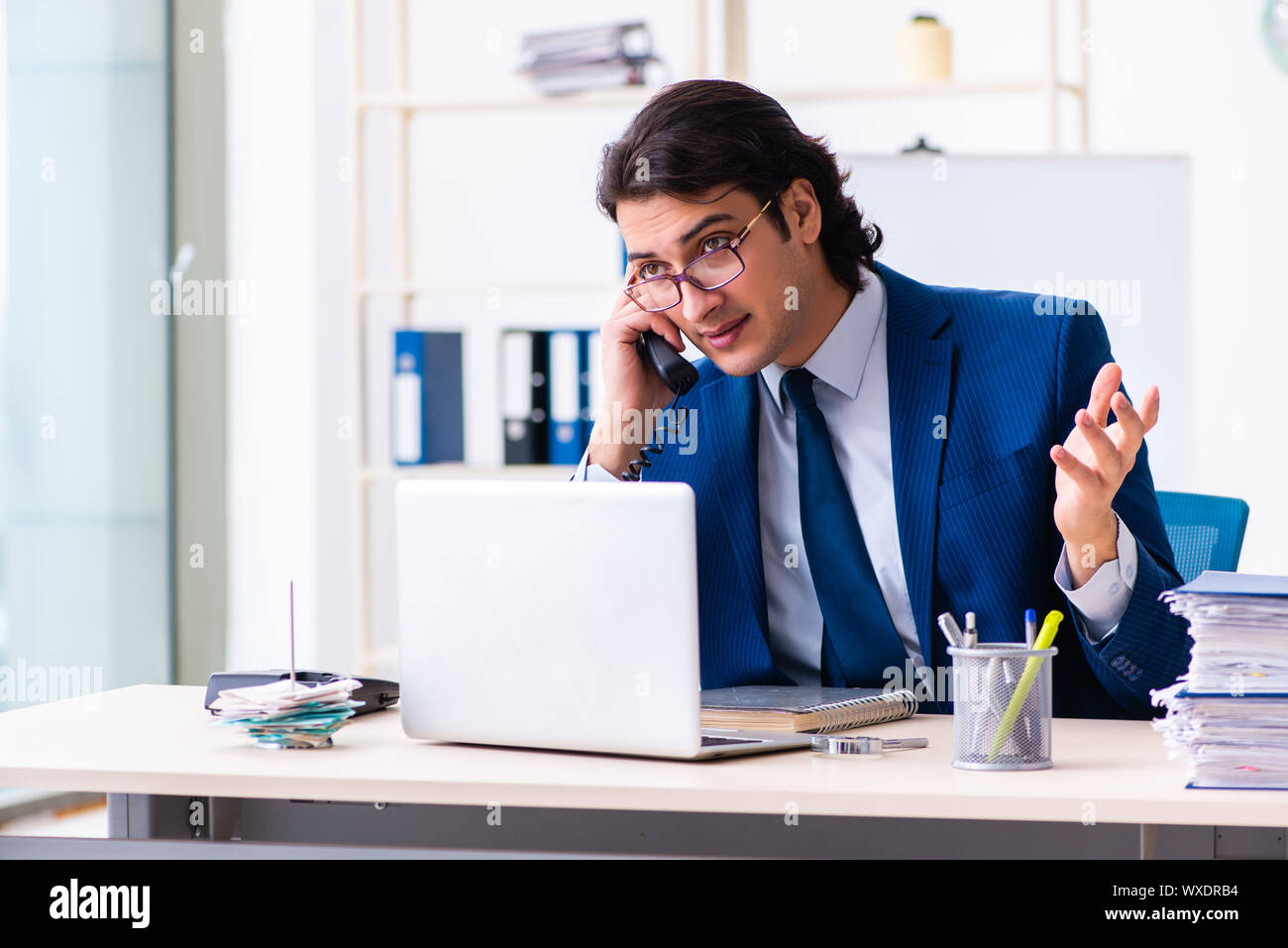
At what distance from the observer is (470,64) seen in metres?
3.94

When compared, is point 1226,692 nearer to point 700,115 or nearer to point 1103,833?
point 1103,833

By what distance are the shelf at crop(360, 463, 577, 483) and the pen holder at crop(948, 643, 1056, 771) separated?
7.33 ft

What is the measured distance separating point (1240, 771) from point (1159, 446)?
2030 mm

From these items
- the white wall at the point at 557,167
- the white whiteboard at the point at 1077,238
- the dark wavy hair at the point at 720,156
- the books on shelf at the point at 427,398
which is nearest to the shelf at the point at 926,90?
the white whiteboard at the point at 1077,238

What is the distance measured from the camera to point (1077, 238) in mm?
3049

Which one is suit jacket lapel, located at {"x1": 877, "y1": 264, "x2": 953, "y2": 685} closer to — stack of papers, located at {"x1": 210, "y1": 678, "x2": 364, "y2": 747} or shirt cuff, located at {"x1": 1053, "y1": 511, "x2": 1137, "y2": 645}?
shirt cuff, located at {"x1": 1053, "y1": 511, "x2": 1137, "y2": 645}

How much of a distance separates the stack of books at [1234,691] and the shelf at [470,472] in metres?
2.33

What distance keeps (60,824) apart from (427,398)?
4.38ft

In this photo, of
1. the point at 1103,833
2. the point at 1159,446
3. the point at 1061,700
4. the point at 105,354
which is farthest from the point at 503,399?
the point at 1103,833

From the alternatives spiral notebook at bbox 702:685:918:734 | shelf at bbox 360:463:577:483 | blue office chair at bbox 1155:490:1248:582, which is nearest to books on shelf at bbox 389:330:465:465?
shelf at bbox 360:463:577:483

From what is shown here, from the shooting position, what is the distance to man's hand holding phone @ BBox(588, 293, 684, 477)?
183 centimetres

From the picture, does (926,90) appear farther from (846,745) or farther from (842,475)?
(846,745)

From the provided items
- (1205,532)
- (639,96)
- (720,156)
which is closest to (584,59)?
(639,96)

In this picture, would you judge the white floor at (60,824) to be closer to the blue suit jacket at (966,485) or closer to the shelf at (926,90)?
the blue suit jacket at (966,485)
